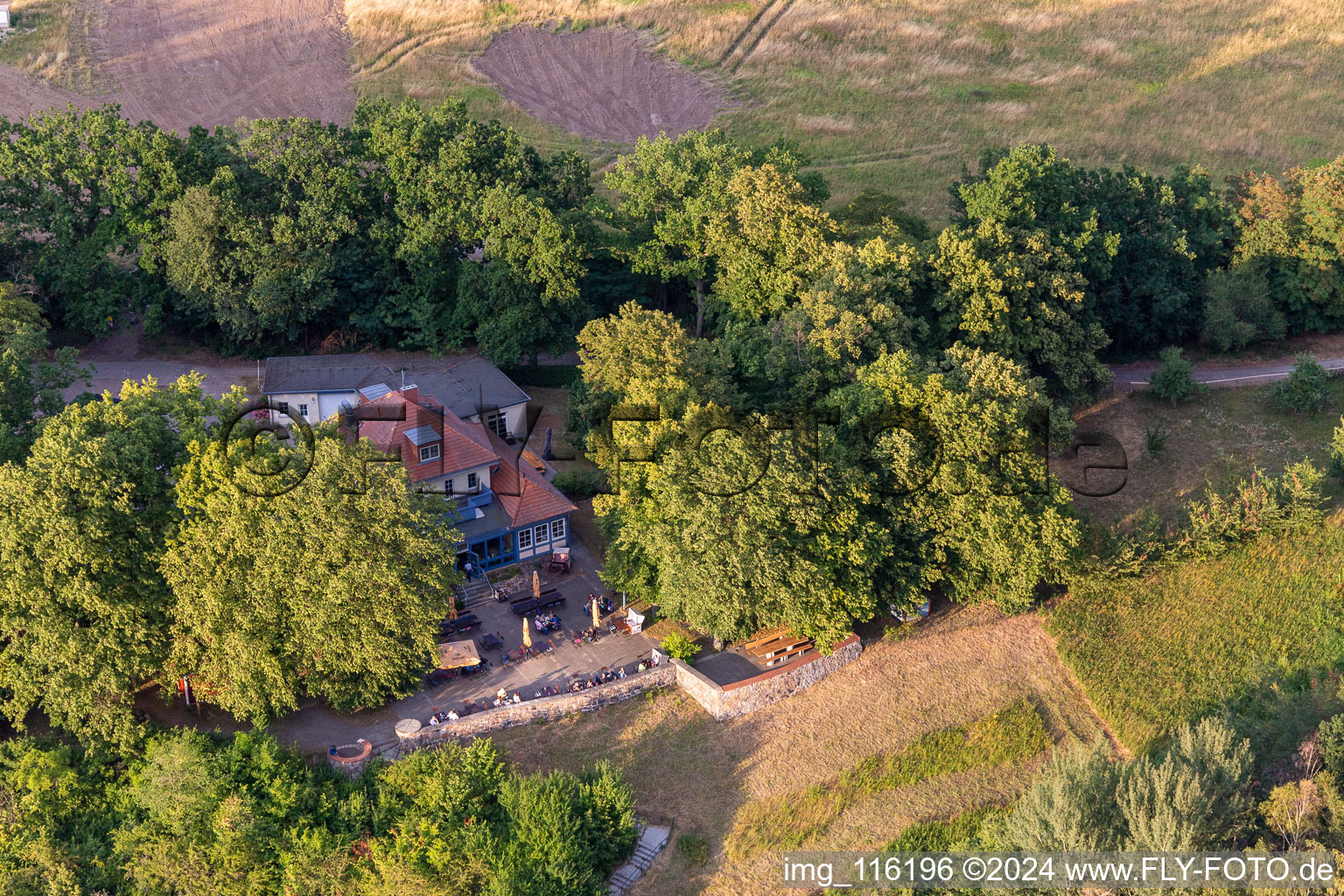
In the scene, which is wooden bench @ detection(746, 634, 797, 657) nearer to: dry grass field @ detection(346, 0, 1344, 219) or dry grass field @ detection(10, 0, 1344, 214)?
dry grass field @ detection(346, 0, 1344, 219)

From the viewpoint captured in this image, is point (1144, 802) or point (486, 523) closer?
point (1144, 802)

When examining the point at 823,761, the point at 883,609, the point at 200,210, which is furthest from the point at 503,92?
the point at 823,761

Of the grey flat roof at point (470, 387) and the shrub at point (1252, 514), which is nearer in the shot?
the shrub at point (1252, 514)

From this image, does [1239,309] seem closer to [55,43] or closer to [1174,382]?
[1174,382]

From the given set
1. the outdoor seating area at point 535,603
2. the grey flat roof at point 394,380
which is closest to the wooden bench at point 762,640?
the outdoor seating area at point 535,603

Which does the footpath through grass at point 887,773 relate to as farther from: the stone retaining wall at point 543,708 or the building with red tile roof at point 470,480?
the building with red tile roof at point 470,480

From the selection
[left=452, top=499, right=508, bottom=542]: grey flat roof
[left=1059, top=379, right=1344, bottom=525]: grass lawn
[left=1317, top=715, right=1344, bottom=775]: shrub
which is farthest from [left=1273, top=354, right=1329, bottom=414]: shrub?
[left=452, top=499, right=508, bottom=542]: grey flat roof

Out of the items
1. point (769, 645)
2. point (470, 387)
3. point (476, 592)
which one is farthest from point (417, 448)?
point (769, 645)

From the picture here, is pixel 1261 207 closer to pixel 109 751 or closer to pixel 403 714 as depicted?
pixel 403 714
